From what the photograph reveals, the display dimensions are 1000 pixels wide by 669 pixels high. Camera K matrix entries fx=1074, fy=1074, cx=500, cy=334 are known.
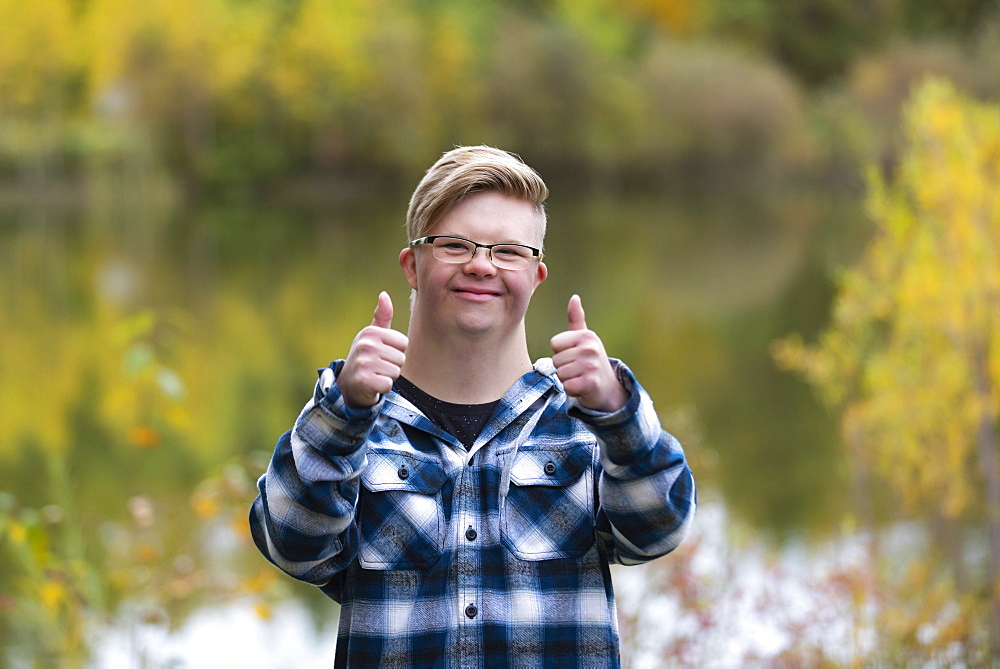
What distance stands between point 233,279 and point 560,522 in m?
19.9

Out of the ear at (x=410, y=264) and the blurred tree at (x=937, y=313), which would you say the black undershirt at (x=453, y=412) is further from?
the blurred tree at (x=937, y=313)

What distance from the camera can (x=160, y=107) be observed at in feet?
101

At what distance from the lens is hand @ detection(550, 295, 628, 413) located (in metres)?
1.42

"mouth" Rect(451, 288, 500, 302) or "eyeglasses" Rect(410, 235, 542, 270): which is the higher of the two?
"eyeglasses" Rect(410, 235, 542, 270)

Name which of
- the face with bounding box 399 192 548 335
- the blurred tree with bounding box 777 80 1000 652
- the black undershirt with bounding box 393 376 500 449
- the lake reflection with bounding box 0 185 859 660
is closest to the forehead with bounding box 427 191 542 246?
the face with bounding box 399 192 548 335

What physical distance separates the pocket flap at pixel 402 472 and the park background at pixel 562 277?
65.4 inches

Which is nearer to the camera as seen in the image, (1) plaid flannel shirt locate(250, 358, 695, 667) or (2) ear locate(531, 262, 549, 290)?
(1) plaid flannel shirt locate(250, 358, 695, 667)

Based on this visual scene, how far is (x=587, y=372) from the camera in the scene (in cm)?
142

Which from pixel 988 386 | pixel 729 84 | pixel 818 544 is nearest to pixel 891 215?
pixel 988 386

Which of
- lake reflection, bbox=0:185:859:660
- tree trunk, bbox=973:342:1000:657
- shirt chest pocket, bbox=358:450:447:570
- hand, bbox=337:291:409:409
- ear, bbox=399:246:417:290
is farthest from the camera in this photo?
lake reflection, bbox=0:185:859:660

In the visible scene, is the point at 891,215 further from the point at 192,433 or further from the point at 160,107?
the point at 160,107

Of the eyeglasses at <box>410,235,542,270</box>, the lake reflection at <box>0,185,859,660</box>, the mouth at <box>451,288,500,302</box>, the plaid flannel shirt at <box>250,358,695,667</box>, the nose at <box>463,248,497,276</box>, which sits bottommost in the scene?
the plaid flannel shirt at <box>250,358,695,667</box>

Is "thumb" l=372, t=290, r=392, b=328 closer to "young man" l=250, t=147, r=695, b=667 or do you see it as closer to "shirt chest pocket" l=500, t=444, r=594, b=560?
"young man" l=250, t=147, r=695, b=667

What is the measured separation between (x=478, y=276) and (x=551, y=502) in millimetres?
358
